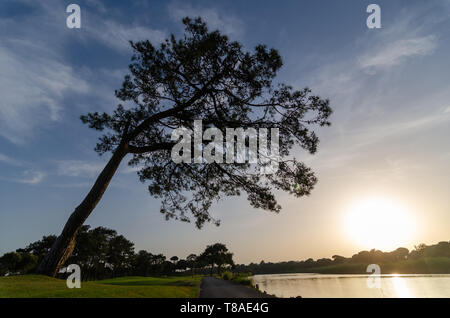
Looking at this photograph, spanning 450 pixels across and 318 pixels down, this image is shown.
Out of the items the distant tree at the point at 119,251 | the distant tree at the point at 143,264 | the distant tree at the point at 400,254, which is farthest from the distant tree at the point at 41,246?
the distant tree at the point at 400,254

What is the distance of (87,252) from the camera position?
2704 inches

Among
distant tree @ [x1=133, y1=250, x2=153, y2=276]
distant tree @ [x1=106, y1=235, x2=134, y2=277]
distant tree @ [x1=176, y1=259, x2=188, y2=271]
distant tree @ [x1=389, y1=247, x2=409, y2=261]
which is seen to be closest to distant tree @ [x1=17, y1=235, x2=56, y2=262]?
distant tree @ [x1=106, y1=235, x2=134, y2=277]

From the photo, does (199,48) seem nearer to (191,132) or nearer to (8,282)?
(191,132)

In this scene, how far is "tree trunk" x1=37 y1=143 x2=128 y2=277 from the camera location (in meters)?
10.7

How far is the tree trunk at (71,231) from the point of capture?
1073cm

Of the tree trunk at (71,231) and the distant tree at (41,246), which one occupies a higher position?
the tree trunk at (71,231)

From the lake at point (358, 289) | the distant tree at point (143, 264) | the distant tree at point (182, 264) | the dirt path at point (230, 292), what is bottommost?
the distant tree at point (182, 264)
